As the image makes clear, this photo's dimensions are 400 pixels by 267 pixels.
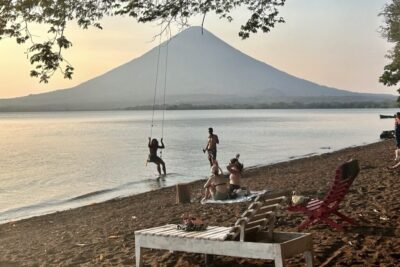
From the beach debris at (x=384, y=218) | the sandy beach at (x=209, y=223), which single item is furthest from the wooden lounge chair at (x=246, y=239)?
the beach debris at (x=384, y=218)

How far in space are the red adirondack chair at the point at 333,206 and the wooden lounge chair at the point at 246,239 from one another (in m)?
1.63

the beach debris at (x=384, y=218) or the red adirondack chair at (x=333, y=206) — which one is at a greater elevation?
the red adirondack chair at (x=333, y=206)

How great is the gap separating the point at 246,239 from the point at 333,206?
251 centimetres

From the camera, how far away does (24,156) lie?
51.6 m

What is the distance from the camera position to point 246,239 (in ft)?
21.3

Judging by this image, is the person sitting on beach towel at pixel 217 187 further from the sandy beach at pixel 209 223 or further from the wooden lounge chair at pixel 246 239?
the wooden lounge chair at pixel 246 239

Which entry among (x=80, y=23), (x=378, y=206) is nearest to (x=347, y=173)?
(x=378, y=206)

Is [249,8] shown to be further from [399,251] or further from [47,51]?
[399,251]

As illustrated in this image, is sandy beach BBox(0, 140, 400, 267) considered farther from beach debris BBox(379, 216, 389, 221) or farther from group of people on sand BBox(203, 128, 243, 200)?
group of people on sand BBox(203, 128, 243, 200)

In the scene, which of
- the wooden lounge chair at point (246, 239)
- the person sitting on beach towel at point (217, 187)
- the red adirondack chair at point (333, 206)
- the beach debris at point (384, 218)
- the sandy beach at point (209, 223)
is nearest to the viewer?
the wooden lounge chair at point (246, 239)

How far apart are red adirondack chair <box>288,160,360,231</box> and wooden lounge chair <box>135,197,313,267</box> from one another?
1633 mm

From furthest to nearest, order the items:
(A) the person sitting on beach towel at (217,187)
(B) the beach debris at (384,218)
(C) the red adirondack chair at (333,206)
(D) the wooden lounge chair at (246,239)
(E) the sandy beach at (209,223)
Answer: (A) the person sitting on beach towel at (217,187)
(B) the beach debris at (384,218)
(C) the red adirondack chair at (333,206)
(E) the sandy beach at (209,223)
(D) the wooden lounge chair at (246,239)

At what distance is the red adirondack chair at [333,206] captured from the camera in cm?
842

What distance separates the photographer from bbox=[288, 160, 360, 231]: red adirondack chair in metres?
8.42
